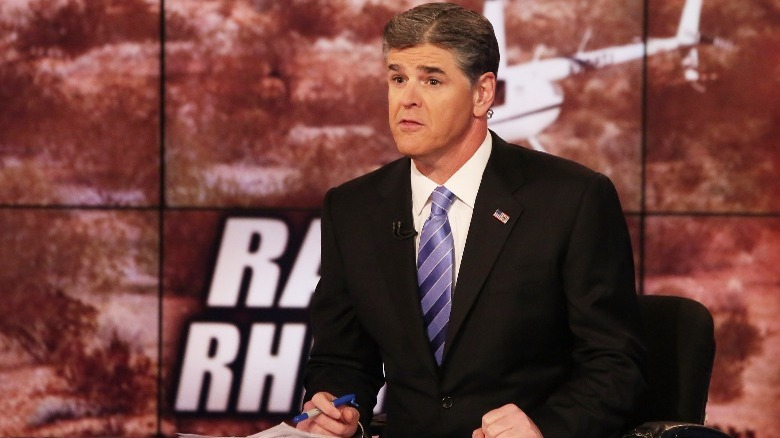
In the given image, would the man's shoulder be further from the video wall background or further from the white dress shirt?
the video wall background

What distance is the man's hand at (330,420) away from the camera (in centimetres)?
229

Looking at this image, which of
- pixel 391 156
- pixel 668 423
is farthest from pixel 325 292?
pixel 391 156

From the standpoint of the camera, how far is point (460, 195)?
7.80ft

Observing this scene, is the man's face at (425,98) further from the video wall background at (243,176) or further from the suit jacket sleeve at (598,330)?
the video wall background at (243,176)

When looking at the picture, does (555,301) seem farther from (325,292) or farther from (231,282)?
(231,282)

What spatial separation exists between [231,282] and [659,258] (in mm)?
Answer: 1621

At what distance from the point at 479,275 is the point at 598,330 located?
27 cm

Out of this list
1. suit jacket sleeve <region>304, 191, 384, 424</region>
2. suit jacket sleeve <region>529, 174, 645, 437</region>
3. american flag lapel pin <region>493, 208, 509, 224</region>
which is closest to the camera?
suit jacket sleeve <region>529, 174, 645, 437</region>

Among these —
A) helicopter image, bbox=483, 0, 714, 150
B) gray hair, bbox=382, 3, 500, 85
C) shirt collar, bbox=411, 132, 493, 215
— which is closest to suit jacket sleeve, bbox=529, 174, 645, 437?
shirt collar, bbox=411, 132, 493, 215

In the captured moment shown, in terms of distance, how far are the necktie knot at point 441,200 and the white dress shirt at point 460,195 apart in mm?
11

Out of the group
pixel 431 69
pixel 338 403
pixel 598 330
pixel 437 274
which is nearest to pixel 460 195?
pixel 437 274

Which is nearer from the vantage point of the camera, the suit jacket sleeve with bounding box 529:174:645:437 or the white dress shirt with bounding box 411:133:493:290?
the suit jacket sleeve with bounding box 529:174:645:437

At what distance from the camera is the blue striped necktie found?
234 cm

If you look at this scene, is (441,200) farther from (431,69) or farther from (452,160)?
(431,69)
